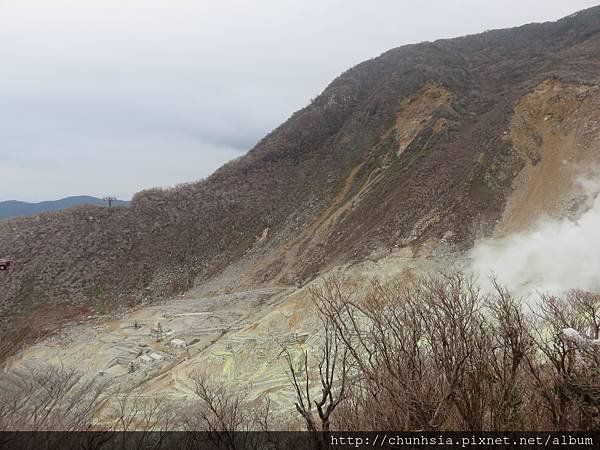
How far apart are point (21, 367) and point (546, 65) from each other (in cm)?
5356

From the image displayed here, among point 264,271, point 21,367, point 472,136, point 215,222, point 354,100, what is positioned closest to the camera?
point 21,367

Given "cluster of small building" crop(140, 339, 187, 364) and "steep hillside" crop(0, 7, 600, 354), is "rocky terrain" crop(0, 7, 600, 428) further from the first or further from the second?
"cluster of small building" crop(140, 339, 187, 364)

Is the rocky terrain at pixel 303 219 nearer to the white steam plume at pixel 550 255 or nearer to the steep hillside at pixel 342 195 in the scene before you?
the steep hillside at pixel 342 195

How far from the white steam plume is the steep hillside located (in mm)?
2274

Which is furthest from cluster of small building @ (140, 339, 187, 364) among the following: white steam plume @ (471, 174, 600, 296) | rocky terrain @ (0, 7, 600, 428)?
white steam plume @ (471, 174, 600, 296)

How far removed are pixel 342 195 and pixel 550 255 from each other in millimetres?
22041

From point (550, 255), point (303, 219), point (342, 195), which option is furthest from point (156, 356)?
point (342, 195)

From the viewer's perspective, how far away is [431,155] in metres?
35.0

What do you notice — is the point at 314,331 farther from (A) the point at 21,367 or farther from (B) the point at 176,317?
(A) the point at 21,367

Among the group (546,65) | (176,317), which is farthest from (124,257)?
(546,65)

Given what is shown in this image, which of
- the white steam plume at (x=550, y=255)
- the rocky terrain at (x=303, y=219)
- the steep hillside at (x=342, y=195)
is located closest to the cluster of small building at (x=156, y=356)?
the rocky terrain at (x=303, y=219)

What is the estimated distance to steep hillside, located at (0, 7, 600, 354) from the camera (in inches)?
1096

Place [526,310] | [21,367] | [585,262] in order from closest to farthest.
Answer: [526,310] → [585,262] → [21,367]

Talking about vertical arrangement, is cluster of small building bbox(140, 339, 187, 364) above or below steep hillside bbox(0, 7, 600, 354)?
below
